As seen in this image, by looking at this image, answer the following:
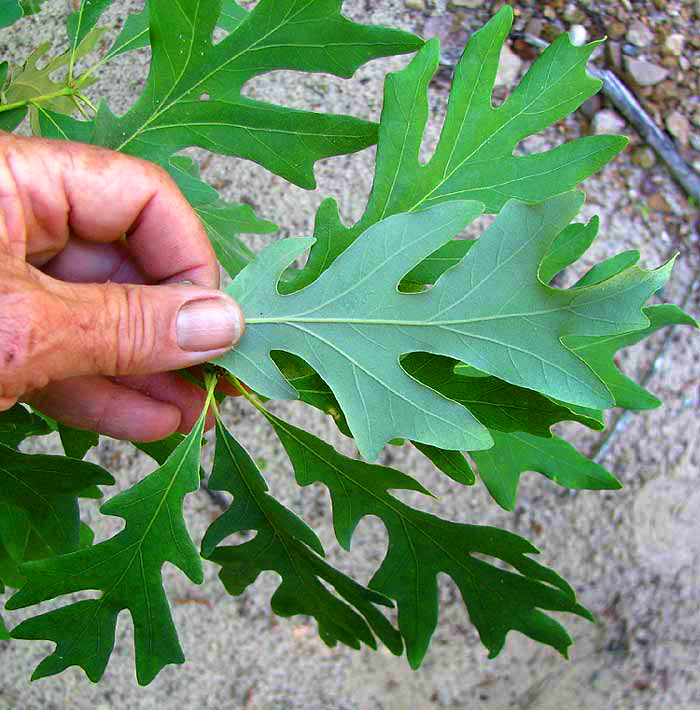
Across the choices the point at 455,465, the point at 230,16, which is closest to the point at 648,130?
the point at 230,16

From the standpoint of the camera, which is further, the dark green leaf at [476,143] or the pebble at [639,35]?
the pebble at [639,35]

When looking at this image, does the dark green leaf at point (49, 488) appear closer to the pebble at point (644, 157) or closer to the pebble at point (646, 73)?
the pebble at point (644, 157)

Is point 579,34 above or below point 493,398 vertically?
above

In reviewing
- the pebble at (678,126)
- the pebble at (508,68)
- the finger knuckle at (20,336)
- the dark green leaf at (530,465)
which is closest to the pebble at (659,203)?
the pebble at (678,126)

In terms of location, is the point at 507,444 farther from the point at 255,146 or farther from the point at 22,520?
the point at 22,520

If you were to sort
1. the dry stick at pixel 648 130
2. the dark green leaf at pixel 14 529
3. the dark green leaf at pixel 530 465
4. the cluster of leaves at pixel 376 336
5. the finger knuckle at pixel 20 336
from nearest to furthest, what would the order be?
the finger knuckle at pixel 20 336 → the cluster of leaves at pixel 376 336 → the dark green leaf at pixel 530 465 → the dark green leaf at pixel 14 529 → the dry stick at pixel 648 130

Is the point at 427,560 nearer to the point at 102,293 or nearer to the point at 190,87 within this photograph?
the point at 102,293

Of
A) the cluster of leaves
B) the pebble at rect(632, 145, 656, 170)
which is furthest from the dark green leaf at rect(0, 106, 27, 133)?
the pebble at rect(632, 145, 656, 170)
